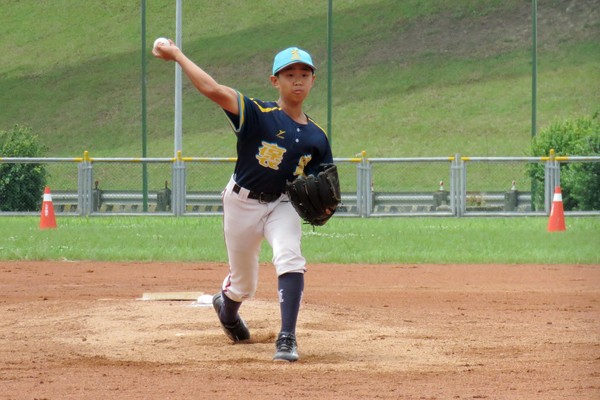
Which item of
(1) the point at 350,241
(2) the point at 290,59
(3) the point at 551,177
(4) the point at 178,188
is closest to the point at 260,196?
(2) the point at 290,59

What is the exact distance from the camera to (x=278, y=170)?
6785 millimetres

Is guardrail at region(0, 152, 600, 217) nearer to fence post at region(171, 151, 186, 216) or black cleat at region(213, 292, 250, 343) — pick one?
fence post at region(171, 151, 186, 216)

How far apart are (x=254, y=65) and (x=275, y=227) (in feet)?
137

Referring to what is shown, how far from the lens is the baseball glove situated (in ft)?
22.0

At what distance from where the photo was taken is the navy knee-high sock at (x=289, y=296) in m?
6.71

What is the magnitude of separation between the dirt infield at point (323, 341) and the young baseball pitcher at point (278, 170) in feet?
1.82

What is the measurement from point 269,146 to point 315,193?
41cm

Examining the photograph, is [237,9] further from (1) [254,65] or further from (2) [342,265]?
(2) [342,265]

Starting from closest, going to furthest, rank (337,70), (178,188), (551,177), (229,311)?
(229,311) → (551,177) → (178,188) → (337,70)

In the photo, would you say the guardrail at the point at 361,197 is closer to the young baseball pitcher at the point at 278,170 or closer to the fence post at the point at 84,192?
the fence post at the point at 84,192

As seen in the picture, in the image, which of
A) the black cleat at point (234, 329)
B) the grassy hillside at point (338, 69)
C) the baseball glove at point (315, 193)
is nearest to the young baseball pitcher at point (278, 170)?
the baseball glove at point (315, 193)

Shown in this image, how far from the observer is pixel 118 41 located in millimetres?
51219

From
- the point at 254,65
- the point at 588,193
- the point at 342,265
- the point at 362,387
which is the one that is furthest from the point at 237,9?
the point at 362,387

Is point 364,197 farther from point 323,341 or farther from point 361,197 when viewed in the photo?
point 323,341
